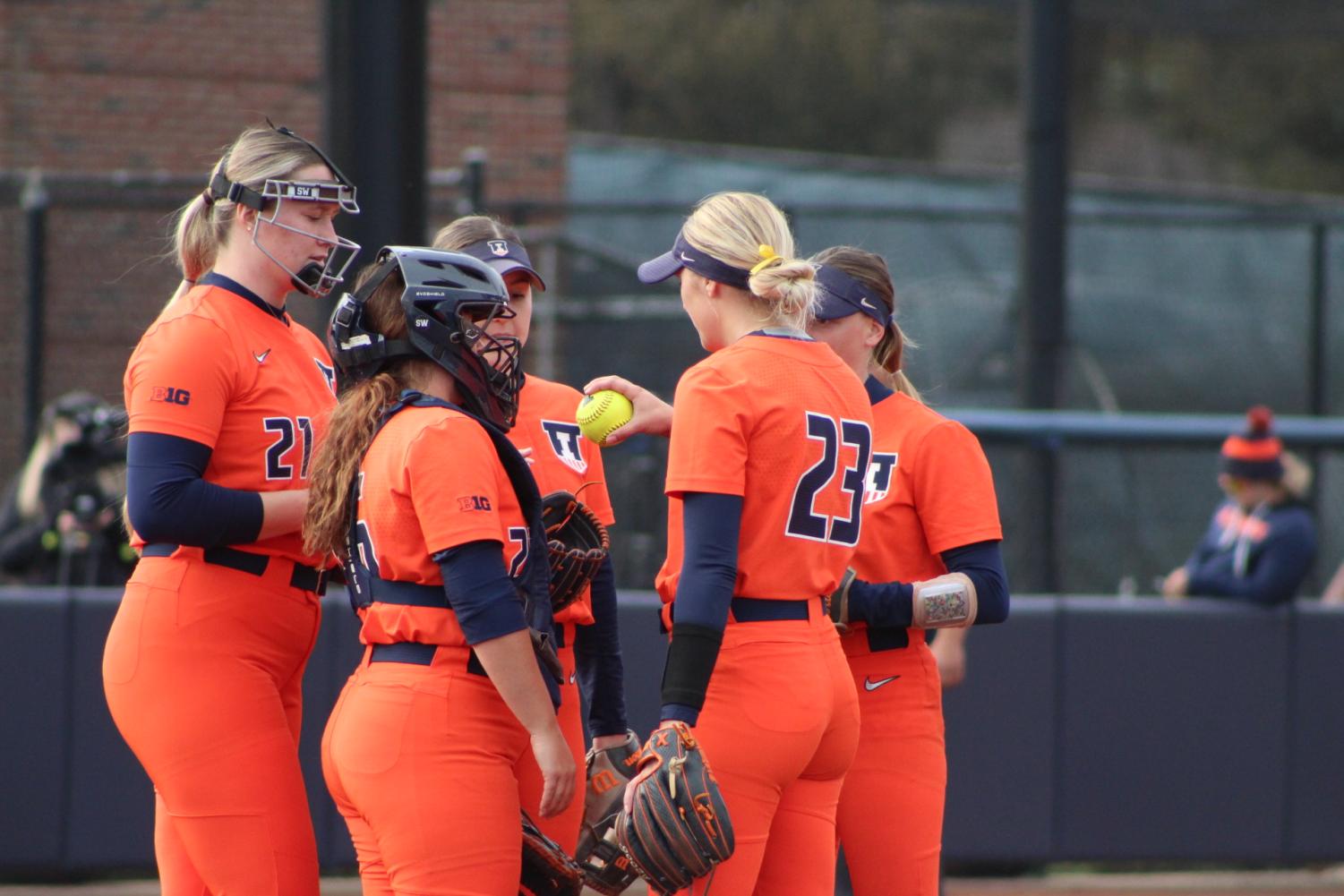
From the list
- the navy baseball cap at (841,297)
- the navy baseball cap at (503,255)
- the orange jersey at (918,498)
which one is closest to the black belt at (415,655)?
the navy baseball cap at (503,255)

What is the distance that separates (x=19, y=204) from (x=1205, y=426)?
5460 millimetres

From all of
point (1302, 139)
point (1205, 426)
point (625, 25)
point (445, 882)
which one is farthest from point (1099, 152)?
point (445, 882)

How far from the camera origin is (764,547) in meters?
3.14

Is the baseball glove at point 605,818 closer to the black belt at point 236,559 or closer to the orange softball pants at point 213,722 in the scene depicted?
the orange softball pants at point 213,722

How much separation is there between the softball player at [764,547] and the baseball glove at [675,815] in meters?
0.08

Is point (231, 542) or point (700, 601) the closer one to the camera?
point (700, 601)

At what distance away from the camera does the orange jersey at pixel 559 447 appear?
3629 mm

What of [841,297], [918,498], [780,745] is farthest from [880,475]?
[780,745]

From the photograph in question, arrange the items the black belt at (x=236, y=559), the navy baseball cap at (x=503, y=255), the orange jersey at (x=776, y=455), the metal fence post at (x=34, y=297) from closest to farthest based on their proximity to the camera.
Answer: the orange jersey at (x=776, y=455) → the black belt at (x=236, y=559) → the navy baseball cap at (x=503, y=255) → the metal fence post at (x=34, y=297)

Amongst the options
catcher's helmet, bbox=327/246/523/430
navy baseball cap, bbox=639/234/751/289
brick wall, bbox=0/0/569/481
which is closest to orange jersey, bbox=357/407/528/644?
catcher's helmet, bbox=327/246/523/430

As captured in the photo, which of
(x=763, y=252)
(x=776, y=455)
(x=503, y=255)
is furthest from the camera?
(x=503, y=255)

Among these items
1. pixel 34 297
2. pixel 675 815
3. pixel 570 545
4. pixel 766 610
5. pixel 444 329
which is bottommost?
pixel 675 815

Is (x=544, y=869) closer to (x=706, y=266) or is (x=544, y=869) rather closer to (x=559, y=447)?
(x=559, y=447)

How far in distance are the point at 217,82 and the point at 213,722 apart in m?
8.90
